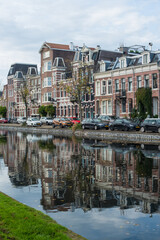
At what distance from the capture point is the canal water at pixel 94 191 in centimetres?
776

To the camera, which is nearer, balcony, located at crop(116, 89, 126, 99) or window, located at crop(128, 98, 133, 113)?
window, located at crop(128, 98, 133, 113)

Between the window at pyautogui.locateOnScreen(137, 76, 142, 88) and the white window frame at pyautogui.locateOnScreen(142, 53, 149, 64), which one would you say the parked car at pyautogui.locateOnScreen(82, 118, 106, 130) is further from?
the white window frame at pyautogui.locateOnScreen(142, 53, 149, 64)

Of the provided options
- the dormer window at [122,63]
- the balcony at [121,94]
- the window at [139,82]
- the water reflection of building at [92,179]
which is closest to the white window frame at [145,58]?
the window at [139,82]

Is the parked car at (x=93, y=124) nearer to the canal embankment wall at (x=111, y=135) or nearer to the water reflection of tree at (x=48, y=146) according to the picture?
the canal embankment wall at (x=111, y=135)

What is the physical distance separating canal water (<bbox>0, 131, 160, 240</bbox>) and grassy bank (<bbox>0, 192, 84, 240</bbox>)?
0.62 m

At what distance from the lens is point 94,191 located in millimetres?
11211

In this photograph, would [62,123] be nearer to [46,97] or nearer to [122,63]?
[122,63]

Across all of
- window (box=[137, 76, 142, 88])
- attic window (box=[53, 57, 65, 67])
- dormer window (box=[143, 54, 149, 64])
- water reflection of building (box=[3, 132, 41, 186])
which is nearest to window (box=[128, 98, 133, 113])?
window (box=[137, 76, 142, 88])

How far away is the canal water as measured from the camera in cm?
776

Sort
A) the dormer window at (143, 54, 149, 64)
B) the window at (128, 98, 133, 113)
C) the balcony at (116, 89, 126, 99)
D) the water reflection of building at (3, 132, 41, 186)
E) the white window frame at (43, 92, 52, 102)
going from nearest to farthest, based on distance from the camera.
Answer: the water reflection of building at (3, 132, 41, 186), the dormer window at (143, 54, 149, 64), the window at (128, 98, 133, 113), the balcony at (116, 89, 126, 99), the white window frame at (43, 92, 52, 102)

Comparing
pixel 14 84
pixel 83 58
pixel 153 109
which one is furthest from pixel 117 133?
pixel 14 84

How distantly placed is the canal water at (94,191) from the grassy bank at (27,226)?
2.02 feet

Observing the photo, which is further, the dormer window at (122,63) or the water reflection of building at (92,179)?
the dormer window at (122,63)

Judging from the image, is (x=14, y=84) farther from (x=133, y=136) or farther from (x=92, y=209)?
(x=92, y=209)
